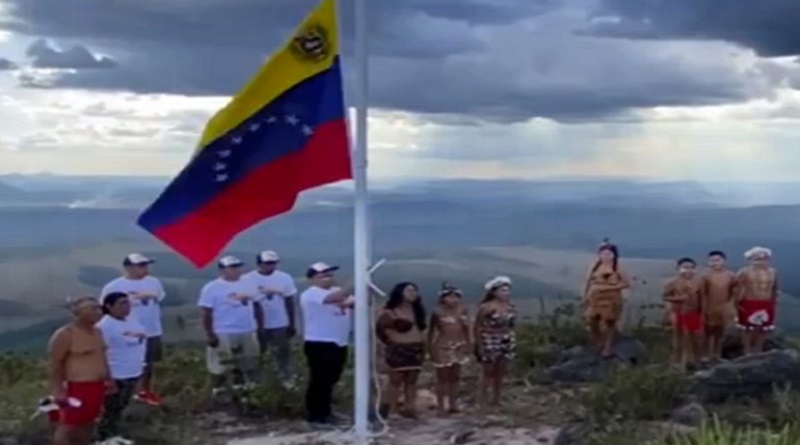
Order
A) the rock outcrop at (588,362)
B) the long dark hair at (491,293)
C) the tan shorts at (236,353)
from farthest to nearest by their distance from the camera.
A: the rock outcrop at (588,362) < the tan shorts at (236,353) < the long dark hair at (491,293)

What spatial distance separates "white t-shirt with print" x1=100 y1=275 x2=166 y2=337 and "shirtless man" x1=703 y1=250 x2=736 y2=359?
4.57m

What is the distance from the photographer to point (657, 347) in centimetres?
1484

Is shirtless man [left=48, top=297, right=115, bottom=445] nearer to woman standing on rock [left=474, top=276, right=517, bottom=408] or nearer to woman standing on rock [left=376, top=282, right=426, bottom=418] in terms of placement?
woman standing on rock [left=376, top=282, right=426, bottom=418]

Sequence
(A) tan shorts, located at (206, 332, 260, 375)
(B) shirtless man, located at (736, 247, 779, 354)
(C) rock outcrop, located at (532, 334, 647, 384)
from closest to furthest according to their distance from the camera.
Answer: (A) tan shorts, located at (206, 332, 260, 375), (B) shirtless man, located at (736, 247, 779, 354), (C) rock outcrop, located at (532, 334, 647, 384)

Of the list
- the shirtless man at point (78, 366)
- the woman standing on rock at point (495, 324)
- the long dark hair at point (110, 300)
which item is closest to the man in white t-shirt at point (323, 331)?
the woman standing on rock at point (495, 324)

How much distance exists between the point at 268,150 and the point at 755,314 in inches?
196

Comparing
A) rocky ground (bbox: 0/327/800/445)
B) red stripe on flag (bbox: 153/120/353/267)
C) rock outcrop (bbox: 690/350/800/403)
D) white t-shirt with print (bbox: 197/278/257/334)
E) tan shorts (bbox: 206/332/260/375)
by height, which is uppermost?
red stripe on flag (bbox: 153/120/353/267)

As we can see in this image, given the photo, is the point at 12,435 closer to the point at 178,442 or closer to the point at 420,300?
the point at 178,442

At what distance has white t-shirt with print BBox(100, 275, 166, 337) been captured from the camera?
12.3 meters

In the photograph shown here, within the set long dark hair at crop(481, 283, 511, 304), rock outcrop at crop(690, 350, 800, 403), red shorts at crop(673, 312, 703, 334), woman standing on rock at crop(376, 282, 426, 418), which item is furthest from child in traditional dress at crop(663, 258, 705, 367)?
woman standing on rock at crop(376, 282, 426, 418)

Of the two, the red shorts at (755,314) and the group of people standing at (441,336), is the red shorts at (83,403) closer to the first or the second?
the group of people standing at (441,336)

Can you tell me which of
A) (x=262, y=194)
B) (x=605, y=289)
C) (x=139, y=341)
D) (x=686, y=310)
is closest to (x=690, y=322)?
(x=686, y=310)

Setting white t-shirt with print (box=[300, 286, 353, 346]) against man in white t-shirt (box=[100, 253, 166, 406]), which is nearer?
white t-shirt with print (box=[300, 286, 353, 346])

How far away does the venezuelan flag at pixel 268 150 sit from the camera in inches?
414
